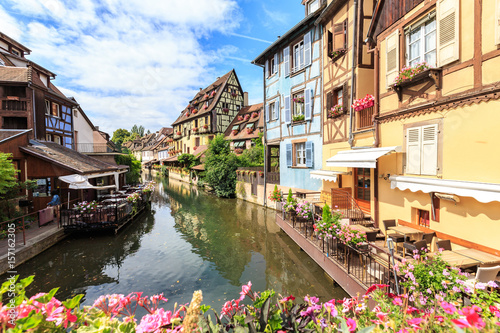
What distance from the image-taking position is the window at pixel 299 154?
43.0ft

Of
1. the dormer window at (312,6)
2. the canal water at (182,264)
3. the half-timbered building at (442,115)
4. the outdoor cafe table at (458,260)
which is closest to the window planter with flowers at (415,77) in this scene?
the half-timbered building at (442,115)

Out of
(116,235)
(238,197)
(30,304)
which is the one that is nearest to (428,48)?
(30,304)

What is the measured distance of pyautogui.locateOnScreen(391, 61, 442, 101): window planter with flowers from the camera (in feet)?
19.2

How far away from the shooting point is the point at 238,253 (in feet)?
30.3

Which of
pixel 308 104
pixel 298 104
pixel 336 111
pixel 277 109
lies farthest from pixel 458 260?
pixel 277 109

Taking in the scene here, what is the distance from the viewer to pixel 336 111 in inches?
420

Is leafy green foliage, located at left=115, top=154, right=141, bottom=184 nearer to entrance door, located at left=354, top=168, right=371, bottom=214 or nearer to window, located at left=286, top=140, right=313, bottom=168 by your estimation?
window, located at left=286, top=140, right=313, bottom=168

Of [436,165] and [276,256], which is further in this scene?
[276,256]

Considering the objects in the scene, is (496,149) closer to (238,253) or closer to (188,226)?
(238,253)

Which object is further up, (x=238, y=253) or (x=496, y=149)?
(x=496, y=149)

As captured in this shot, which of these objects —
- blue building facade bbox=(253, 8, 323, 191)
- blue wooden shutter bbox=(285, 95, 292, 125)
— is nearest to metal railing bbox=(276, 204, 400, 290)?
blue building facade bbox=(253, 8, 323, 191)

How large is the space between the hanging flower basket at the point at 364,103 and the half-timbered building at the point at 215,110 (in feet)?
89.0

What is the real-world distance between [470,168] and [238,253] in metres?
7.59

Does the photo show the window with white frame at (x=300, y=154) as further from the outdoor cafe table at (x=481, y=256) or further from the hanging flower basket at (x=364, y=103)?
the outdoor cafe table at (x=481, y=256)
